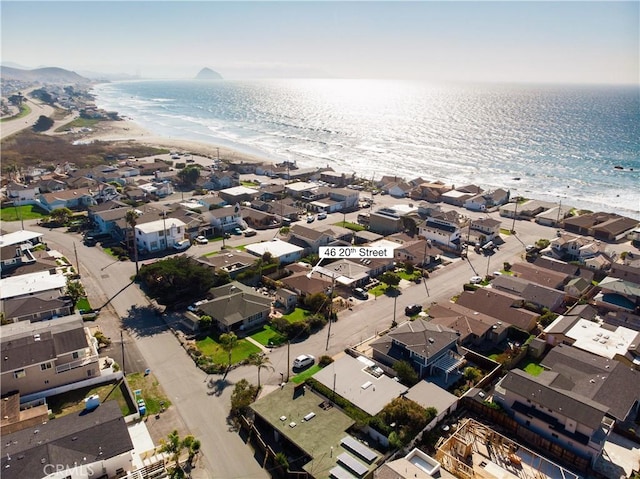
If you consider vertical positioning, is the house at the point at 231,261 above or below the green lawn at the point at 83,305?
above

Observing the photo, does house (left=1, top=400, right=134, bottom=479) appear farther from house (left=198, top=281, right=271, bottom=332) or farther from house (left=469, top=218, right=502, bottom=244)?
house (left=469, top=218, right=502, bottom=244)

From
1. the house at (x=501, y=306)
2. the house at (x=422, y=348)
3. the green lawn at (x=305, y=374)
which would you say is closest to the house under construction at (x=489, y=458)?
the house at (x=422, y=348)

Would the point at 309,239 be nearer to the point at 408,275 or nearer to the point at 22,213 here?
the point at 408,275

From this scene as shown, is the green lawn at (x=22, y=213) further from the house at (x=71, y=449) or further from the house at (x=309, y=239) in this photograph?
the house at (x=71, y=449)

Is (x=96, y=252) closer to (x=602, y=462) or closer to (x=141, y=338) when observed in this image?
(x=141, y=338)

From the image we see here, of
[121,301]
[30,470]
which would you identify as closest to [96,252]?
[121,301]

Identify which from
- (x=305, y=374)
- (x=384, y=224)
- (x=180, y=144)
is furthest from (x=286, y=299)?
(x=180, y=144)
